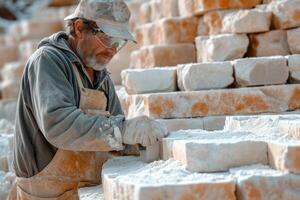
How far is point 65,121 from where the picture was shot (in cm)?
295

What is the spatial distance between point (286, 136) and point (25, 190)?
5.14 feet

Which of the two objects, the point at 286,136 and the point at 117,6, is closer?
the point at 286,136

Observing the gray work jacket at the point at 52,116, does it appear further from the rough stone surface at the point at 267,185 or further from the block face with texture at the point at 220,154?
the rough stone surface at the point at 267,185

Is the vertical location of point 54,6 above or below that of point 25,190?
above

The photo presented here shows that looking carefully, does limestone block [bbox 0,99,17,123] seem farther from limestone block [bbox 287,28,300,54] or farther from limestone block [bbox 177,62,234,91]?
limestone block [bbox 287,28,300,54]

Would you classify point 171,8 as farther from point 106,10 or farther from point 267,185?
point 267,185

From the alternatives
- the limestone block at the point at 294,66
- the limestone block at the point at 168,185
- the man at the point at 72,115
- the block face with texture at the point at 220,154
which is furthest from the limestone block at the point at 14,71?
the block face with texture at the point at 220,154

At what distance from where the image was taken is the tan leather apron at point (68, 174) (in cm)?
329

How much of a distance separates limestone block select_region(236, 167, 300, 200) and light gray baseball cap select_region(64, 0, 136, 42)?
3.72ft

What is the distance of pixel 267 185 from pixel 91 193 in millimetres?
1065

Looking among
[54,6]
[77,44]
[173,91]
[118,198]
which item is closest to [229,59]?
[173,91]

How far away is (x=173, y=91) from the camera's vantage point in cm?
500

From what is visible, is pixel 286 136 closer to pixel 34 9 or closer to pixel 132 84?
pixel 132 84

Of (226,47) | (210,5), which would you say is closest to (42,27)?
(210,5)
